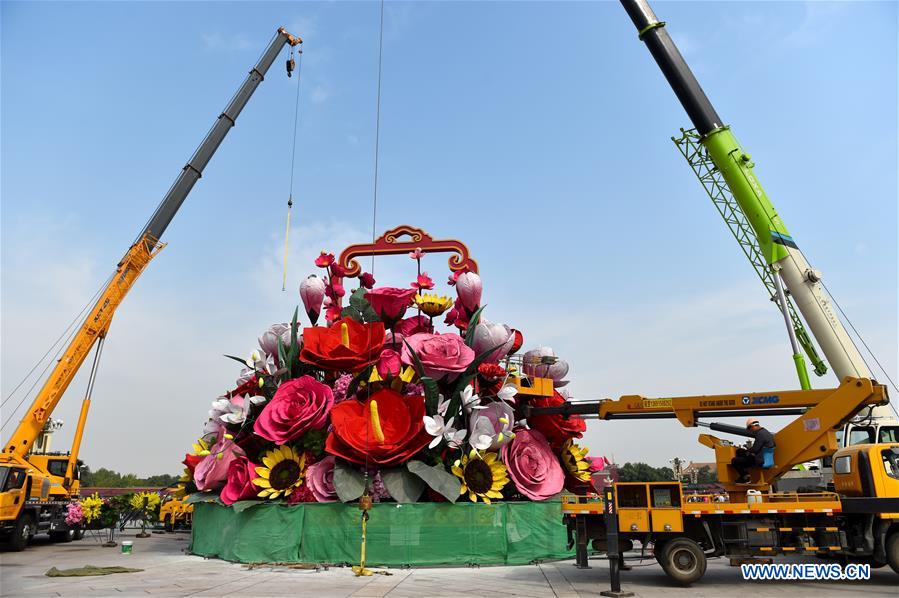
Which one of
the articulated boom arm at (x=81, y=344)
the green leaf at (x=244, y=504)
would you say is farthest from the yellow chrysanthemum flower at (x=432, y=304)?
the articulated boom arm at (x=81, y=344)

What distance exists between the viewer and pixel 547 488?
15.1 metres

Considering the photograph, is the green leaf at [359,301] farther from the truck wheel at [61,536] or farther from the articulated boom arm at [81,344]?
the truck wheel at [61,536]

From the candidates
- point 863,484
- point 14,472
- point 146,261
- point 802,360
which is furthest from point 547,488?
point 146,261

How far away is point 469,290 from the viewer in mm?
16984

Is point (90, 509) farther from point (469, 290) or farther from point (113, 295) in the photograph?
point (469, 290)

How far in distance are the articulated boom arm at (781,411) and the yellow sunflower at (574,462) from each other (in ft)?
9.41

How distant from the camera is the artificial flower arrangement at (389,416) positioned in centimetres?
1384

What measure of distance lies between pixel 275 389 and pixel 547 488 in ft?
25.3

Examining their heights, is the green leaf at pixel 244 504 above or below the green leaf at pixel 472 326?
below

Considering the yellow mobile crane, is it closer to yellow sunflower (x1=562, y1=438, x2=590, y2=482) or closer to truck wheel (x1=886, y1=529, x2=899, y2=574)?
yellow sunflower (x1=562, y1=438, x2=590, y2=482)

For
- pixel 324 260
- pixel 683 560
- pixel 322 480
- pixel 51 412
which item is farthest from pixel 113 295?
pixel 683 560

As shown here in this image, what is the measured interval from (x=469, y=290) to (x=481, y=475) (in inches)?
209

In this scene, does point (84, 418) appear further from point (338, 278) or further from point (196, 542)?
point (338, 278)

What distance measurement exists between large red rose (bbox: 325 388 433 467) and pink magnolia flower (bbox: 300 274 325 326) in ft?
12.8
